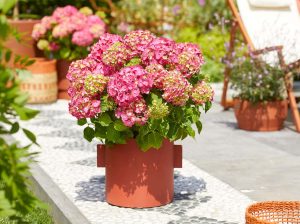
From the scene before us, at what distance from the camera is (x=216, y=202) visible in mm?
5059

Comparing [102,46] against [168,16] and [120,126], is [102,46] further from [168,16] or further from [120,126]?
[168,16]

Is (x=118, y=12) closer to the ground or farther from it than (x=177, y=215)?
farther from it

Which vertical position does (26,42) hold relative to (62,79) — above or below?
above

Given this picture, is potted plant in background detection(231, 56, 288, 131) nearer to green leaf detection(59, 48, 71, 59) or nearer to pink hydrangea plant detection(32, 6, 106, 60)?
pink hydrangea plant detection(32, 6, 106, 60)

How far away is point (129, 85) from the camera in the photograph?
178 inches

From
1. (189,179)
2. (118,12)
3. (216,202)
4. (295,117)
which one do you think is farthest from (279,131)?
(118,12)

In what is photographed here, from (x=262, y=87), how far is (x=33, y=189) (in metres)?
2.64

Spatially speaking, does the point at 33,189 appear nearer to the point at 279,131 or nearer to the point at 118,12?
the point at 279,131

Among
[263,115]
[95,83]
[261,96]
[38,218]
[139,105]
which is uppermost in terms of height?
[95,83]

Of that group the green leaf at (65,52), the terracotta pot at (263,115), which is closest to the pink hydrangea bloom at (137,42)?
the terracotta pot at (263,115)

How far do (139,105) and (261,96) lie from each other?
3.01 meters

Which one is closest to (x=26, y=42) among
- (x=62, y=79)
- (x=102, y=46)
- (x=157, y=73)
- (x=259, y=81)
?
(x=62, y=79)

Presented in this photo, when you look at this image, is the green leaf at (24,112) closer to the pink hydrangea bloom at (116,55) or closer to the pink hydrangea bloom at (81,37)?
the pink hydrangea bloom at (116,55)

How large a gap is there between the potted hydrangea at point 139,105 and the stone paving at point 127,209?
0.14 metres
